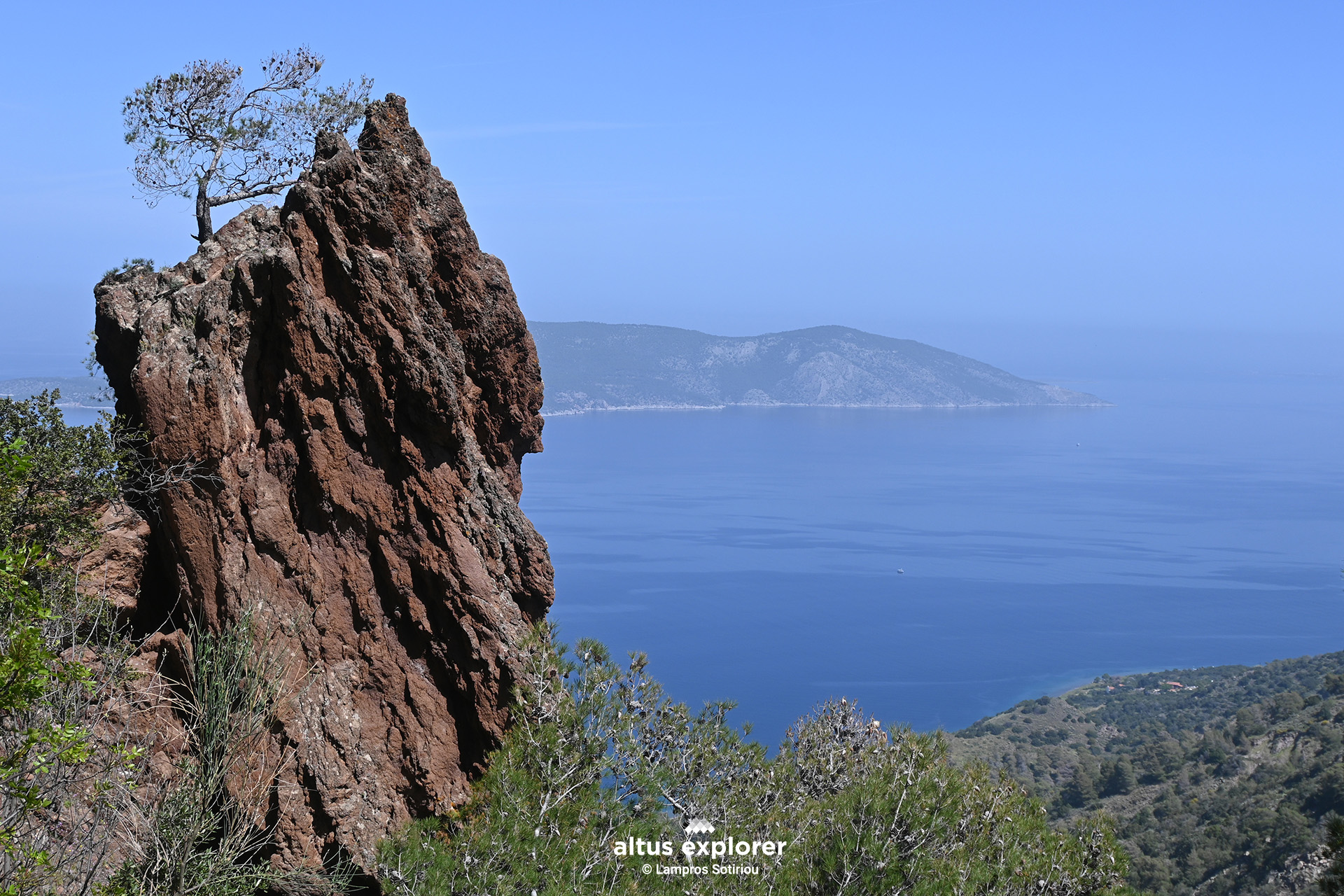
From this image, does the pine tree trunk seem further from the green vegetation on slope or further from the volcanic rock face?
the green vegetation on slope

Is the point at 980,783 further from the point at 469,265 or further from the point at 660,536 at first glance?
the point at 660,536

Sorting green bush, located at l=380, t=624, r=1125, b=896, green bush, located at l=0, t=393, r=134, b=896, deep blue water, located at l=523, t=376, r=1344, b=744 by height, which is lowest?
deep blue water, located at l=523, t=376, r=1344, b=744

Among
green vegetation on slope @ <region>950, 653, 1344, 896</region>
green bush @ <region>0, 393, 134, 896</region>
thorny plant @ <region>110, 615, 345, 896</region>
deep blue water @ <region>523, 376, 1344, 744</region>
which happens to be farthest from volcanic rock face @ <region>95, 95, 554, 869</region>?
deep blue water @ <region>523, 376, 1344, 744</region>

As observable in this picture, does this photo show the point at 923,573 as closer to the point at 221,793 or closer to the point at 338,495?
the point at 338,495

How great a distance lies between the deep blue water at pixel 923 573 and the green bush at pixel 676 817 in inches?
1951

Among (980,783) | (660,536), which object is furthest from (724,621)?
(980,783)

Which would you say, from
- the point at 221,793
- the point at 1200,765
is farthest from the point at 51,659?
the point at 1200,765

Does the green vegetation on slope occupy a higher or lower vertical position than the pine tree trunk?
lower

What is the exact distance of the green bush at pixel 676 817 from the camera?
687 centimetres

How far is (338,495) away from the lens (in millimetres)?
7586

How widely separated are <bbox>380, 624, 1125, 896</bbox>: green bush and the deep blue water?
49.6 meters

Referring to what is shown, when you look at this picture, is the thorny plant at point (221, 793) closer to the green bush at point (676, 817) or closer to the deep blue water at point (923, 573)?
the green bush at point (676, 817)

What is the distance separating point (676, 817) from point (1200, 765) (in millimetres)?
35423

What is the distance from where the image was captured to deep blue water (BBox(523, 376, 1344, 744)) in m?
79.6
